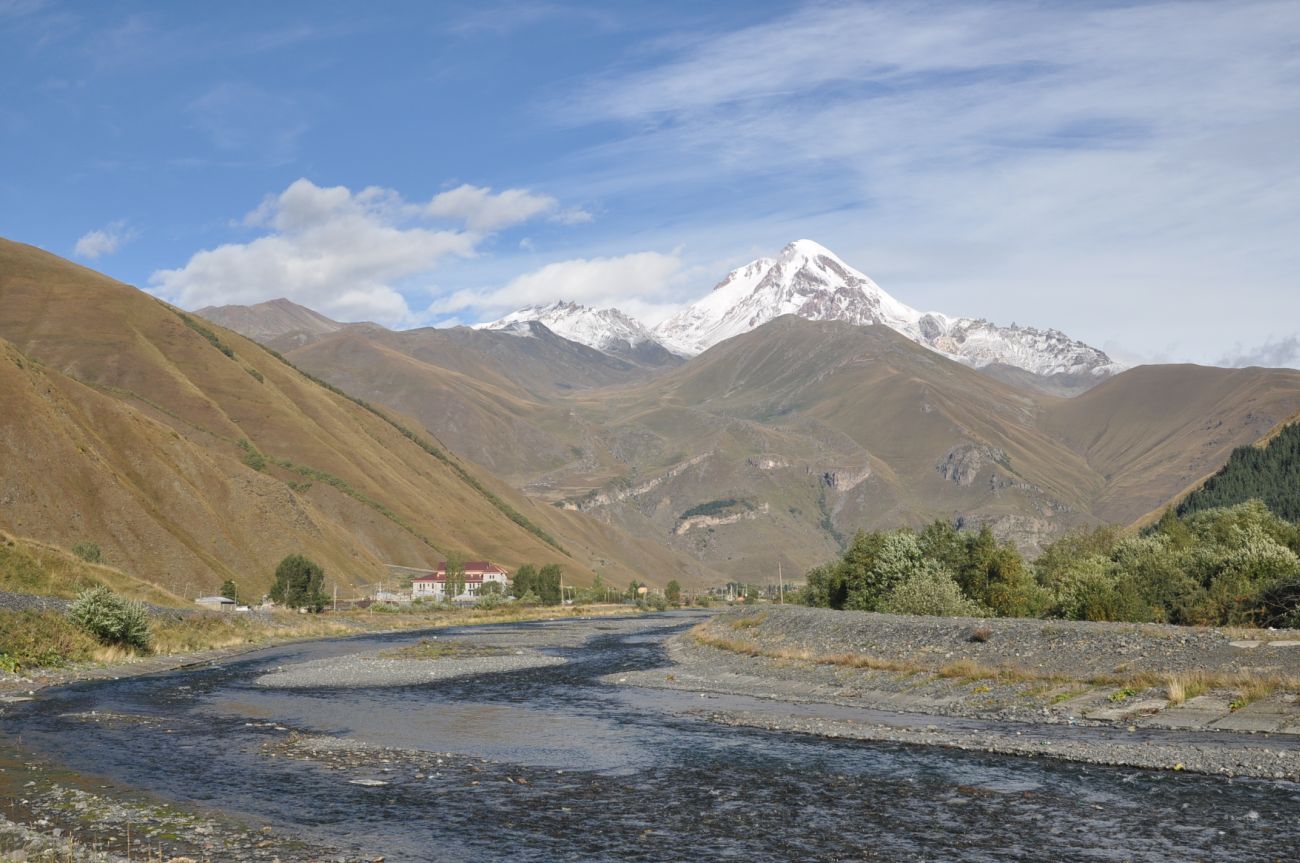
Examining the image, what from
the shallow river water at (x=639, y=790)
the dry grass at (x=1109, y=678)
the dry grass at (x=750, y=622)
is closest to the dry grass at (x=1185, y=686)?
the dry grass at (x=1109, y=678)

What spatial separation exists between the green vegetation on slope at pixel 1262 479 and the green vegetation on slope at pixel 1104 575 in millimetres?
60963

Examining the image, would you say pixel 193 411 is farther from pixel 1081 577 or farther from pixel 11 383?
pixel 1081 577

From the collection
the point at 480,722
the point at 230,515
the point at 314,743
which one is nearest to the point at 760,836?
the point at 314,743

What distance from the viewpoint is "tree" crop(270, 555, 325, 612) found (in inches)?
5118

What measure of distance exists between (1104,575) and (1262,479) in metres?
106

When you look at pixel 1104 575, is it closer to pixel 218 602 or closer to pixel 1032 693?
pixel 1032 693

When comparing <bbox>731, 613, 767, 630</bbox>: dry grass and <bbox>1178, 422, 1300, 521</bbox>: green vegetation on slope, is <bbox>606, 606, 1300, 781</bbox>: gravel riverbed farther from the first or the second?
<bbox>1178, 422, 1300, 521</bbox>: green vegetation on slope

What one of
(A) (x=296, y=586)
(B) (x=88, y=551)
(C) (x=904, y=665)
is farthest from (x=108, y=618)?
(A) (x=296, y=586)

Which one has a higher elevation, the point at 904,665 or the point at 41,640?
the point at 41,640

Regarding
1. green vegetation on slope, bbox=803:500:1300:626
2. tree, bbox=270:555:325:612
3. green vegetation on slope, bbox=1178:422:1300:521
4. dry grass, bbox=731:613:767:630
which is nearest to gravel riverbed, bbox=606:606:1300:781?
green vegetation on slope, bbox=803:500:1300:626

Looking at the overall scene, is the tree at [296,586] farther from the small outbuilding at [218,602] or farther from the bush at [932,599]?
the bush at [932,599]

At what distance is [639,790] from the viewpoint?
25359 millimetres

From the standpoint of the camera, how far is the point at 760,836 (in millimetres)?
20812

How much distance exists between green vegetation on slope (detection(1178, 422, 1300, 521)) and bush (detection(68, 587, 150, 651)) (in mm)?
125769
